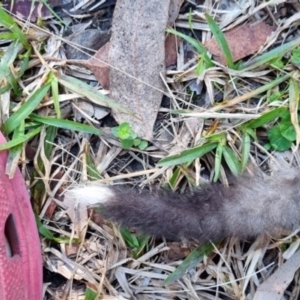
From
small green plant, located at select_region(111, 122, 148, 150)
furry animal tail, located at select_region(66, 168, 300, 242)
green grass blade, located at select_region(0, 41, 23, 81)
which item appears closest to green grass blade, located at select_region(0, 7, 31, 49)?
green grass blade, located at select_region(0, 41, 23, 81)

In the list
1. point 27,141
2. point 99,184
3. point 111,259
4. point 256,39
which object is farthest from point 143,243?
point 256,39

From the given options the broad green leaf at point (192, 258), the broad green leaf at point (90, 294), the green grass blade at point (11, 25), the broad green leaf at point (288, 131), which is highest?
the green grass blade at point (11, 25)

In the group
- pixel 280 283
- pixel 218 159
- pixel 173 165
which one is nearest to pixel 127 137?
pixel 173 165

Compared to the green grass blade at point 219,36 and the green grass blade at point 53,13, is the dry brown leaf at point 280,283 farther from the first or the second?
the green grass blade at point 53,13

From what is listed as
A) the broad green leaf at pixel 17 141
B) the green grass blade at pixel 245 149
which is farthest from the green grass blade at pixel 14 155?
the green grass blade at pixel 245 149

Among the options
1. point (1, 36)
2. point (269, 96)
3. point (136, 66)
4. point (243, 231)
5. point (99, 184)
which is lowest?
point (243, 231)

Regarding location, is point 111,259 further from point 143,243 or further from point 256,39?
point 256,39
